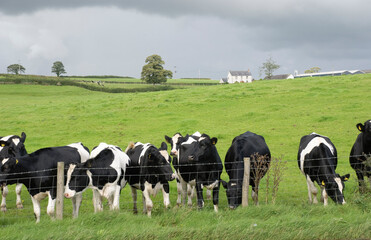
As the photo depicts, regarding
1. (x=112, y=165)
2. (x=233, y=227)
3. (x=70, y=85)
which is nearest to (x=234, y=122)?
(x=112, y=165)

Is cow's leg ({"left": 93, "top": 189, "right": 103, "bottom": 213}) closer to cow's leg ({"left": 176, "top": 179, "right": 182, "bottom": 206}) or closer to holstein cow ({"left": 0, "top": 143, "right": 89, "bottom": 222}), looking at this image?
holstein cow ({"left": 0, "top": 143, "right": 89, "bottom": 222})

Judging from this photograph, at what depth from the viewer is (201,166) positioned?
10891mm

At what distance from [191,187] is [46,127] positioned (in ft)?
62.3

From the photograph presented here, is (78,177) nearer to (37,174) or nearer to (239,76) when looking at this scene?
(37,174)

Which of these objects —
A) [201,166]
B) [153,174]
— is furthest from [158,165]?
[201,166]

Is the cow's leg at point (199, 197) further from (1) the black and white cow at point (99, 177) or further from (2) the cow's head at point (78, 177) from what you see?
(2) the cow's head at point (78, 177)

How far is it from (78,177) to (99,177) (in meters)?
0.49

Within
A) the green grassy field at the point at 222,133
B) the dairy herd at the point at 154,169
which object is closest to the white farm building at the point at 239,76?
the green grassy field at the point at 222,133

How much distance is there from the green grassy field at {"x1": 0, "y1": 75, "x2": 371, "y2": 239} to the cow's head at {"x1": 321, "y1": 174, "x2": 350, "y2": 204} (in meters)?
0.27

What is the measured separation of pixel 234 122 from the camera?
2608 cm

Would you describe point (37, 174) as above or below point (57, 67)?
below

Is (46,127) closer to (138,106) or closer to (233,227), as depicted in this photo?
(138,106)

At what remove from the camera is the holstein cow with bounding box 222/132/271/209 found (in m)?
9.91

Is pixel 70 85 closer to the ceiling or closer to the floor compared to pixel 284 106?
closer to the ceiling
